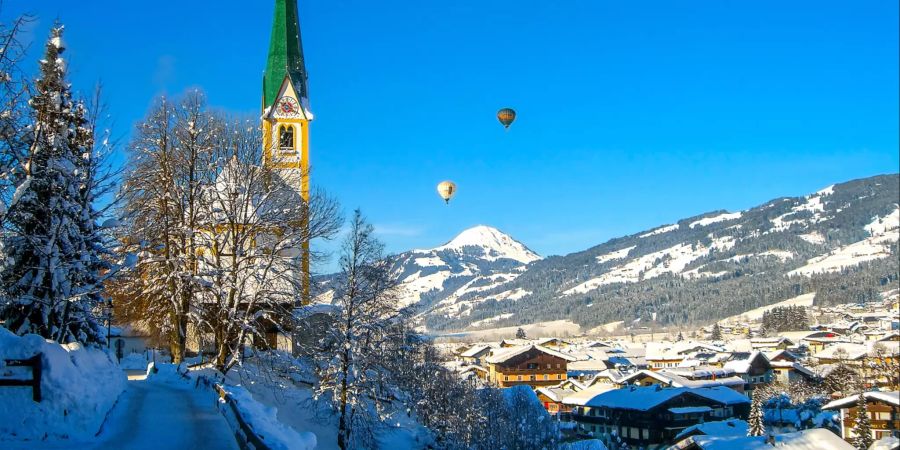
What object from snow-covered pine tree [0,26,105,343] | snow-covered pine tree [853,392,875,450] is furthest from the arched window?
snow-covered pine tree [853,392,875,450]

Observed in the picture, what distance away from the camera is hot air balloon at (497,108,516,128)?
183 ft

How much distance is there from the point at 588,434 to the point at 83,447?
186ft

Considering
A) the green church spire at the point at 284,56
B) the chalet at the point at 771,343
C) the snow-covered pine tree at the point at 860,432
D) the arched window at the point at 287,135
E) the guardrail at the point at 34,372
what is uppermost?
the green church spire at the point at 284,56

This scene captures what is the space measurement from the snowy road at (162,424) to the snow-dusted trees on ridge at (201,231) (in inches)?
222

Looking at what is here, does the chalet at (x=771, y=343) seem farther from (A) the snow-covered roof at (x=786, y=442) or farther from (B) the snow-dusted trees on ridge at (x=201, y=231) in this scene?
(B) the snow-dusted trees on ridge at (x=201, y=231)

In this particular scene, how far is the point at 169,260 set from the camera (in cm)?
2559

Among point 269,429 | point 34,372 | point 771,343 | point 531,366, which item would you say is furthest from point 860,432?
point 771,343

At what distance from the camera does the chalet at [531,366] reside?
318ft

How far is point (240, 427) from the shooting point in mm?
12695

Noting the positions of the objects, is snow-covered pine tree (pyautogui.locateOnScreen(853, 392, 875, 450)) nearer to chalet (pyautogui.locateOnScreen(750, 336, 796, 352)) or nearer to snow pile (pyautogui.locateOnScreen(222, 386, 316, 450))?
snow pile (pyautogui.locateOnScreen(222, 386, 316, 450))

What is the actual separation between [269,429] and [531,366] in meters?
87.8

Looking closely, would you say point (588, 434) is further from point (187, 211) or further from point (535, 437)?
point (187, 211)

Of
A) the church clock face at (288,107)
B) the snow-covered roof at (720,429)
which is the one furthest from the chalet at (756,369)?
the church clock face at (288,107)

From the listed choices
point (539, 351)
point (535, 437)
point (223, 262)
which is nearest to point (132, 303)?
point (223, 262)
